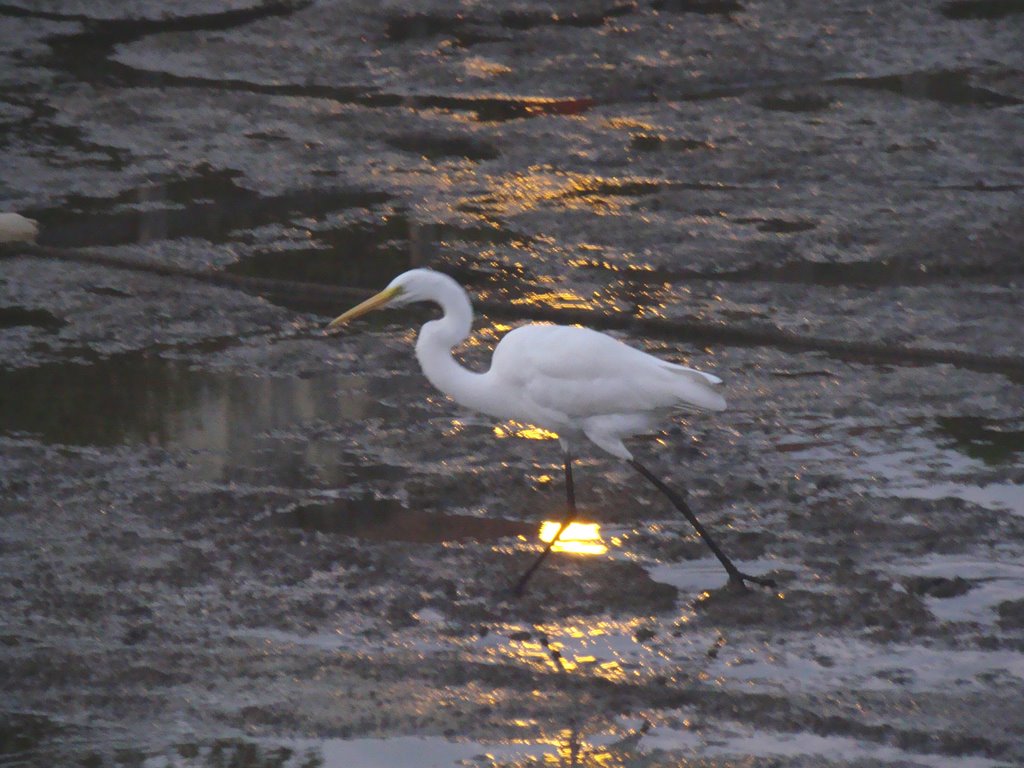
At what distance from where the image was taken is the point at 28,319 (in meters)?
8.16

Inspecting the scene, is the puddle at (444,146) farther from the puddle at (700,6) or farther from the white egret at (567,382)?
the white egret at (567,382)

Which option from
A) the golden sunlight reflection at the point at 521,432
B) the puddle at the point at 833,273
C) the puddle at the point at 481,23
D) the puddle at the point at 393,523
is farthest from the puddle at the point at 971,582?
the puddle at the point at 481,23

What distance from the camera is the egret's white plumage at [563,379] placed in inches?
224

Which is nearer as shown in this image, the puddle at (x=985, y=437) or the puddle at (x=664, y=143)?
the puddle at (x=985, y=437)

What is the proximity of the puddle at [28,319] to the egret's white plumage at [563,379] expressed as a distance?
2.80 m

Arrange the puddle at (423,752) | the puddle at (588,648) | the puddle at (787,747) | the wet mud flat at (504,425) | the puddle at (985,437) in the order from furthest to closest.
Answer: the puddle at (985,437)
the puddle at (588,648)
the wet mud flat at (504,425)
the puddle at (423,752)
the puddle at (787,747)

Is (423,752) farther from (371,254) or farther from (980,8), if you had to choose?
(980,8)

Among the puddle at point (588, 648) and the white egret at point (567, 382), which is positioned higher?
the white egret at point (567, 382)

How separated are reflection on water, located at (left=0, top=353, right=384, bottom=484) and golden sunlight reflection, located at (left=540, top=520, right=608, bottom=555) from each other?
0.97m

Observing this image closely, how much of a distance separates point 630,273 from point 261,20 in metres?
7.62

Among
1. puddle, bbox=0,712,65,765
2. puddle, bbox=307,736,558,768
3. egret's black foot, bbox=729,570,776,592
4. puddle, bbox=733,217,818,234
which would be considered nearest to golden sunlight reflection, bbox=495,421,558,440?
egret's black foot, bbox=729,570,776,592

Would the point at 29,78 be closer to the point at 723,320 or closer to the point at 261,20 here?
the point at 261,20

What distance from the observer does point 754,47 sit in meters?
13.7

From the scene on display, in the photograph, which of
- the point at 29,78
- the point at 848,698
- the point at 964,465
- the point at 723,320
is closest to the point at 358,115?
the point at 29,78
